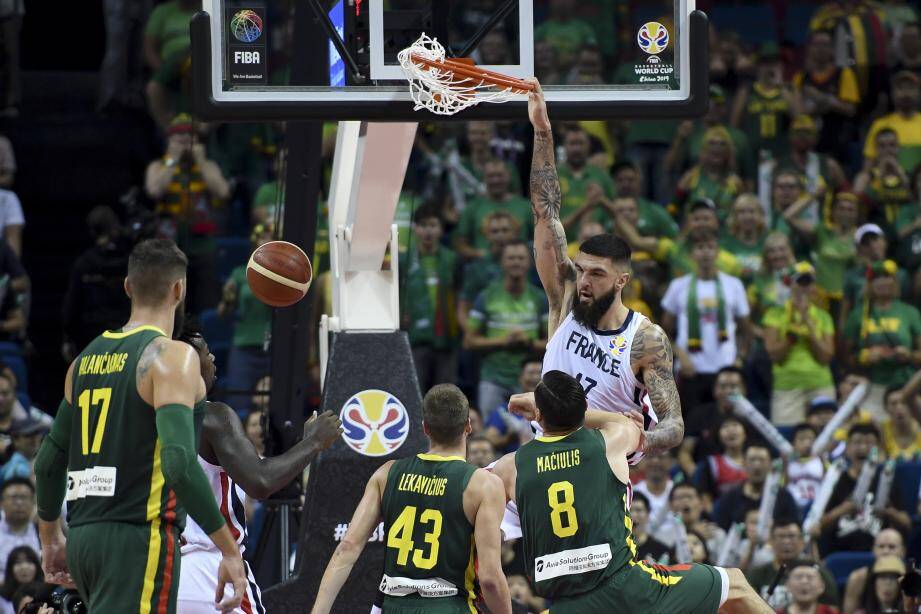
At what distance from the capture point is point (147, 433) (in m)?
6.68

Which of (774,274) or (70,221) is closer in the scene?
(774,274)

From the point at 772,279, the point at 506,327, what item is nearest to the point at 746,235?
the point at 772,279

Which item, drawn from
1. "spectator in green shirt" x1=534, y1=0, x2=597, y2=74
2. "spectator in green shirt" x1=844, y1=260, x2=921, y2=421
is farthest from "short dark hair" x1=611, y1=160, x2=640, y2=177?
"spectator in green shirt" x1=844, y1=260, x2=921, y2=421

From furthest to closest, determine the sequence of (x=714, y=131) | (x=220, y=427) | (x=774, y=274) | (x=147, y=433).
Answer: (x=714, y=131) < (x=774, y=274) < (x=220, y=427) < (x=147, y=433)

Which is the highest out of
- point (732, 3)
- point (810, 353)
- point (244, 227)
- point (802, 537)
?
point (732, 3)

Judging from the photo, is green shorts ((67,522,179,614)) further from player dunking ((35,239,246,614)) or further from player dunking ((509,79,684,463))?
player dunking ((509,79,684,463))

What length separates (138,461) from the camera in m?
6.68

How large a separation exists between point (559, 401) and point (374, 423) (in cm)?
230

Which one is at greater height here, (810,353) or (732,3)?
(732,3)

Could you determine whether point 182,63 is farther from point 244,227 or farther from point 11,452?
point 11,452

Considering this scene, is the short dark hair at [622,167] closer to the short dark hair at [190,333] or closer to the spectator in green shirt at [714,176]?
the spectator in green shirt at [714,176]

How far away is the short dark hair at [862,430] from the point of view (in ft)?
45.3

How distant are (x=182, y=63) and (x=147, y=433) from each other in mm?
10639

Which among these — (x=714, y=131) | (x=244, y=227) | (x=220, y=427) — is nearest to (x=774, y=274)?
(x=714, y=131)
